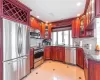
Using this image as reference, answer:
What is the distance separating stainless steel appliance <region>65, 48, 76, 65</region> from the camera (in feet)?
13.2

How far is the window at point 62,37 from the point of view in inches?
199

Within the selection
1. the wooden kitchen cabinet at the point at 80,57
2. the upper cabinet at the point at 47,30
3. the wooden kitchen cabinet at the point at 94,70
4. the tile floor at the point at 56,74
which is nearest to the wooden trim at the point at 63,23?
the upper cabinet at the point at 47,30

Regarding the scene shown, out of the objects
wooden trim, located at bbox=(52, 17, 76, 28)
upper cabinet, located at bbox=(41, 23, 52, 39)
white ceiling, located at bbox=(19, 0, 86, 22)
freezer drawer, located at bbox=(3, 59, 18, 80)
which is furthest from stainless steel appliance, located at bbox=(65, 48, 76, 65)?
freezer drawer, located at bbox=(3, 59, 18, 80)

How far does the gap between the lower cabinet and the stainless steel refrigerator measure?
7.06 ft

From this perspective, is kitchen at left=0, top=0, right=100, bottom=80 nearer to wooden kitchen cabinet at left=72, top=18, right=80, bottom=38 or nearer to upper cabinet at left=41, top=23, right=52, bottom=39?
wooden kitchen cabinet at left=72, top=18, right=80, bottom=38

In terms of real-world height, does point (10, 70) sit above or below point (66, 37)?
below

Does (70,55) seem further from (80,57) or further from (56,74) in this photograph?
(56,74)

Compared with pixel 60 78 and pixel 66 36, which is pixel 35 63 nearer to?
pixel 60 78

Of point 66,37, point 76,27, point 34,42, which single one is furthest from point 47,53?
point 76,27

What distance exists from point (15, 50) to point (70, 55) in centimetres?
281

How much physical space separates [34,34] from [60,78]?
2290mm

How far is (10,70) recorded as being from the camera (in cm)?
214

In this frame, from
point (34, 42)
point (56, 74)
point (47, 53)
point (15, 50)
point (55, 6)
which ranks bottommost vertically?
point (56, 74)

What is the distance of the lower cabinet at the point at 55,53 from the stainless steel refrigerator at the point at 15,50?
215 cm
